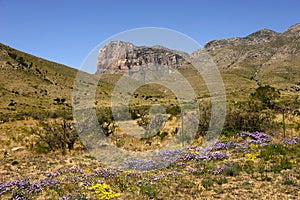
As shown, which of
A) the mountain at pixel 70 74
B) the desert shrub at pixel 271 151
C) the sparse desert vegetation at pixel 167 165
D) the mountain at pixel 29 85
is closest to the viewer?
the sparse desert vegetation at pixel 167 165

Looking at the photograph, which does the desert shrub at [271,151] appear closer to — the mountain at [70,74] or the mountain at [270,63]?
the mountain at [70,74]

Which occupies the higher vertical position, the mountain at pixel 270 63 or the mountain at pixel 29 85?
the mountain at pixel 270 63

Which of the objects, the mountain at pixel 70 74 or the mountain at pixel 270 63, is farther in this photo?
the mountain at pixel 270 63

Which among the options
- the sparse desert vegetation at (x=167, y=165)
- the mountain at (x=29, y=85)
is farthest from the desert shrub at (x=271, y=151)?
the mountain at (x=29, y=85)

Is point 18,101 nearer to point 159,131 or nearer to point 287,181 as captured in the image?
point 159,131

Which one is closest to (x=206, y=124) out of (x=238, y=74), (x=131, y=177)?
(x=131, y=177)

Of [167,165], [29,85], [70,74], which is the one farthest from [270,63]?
[167,165]

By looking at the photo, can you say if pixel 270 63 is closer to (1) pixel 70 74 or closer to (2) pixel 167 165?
(1) pixel 70 74

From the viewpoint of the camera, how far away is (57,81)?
92938 millimetres

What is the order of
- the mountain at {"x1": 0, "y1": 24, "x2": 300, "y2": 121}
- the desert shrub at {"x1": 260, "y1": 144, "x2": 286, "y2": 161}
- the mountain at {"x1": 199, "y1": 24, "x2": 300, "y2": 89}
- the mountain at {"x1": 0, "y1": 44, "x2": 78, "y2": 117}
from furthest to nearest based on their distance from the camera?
1. the mountain at {"x1": 199, "y1": 24, "x2": 300, "y2": 89}
2. the mountain at {"x1": 0, "y1": 44, "x2": 78, "y2": 117}
3. the mountain at {"x1": 0, "y1": 24, "x2": 300, "y2": 121}
4. the desert shrub at {"x1": 260, "y1": 144, "x2": 286, "y2": 161}

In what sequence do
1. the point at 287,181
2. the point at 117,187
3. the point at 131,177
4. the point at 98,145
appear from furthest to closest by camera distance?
the point at 98,145
the point at 131,177
the point at 117,187
the point at 287,181

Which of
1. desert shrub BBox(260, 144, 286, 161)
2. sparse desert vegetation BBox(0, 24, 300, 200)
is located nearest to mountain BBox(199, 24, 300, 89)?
sparse desert vegetation BBox(0, 24, 300, 200)

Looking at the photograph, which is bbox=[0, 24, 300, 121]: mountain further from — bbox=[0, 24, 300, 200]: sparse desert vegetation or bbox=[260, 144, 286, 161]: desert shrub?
bbox=[260, 144, 286, 161]: desert shrub

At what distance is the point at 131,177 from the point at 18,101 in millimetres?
63180
